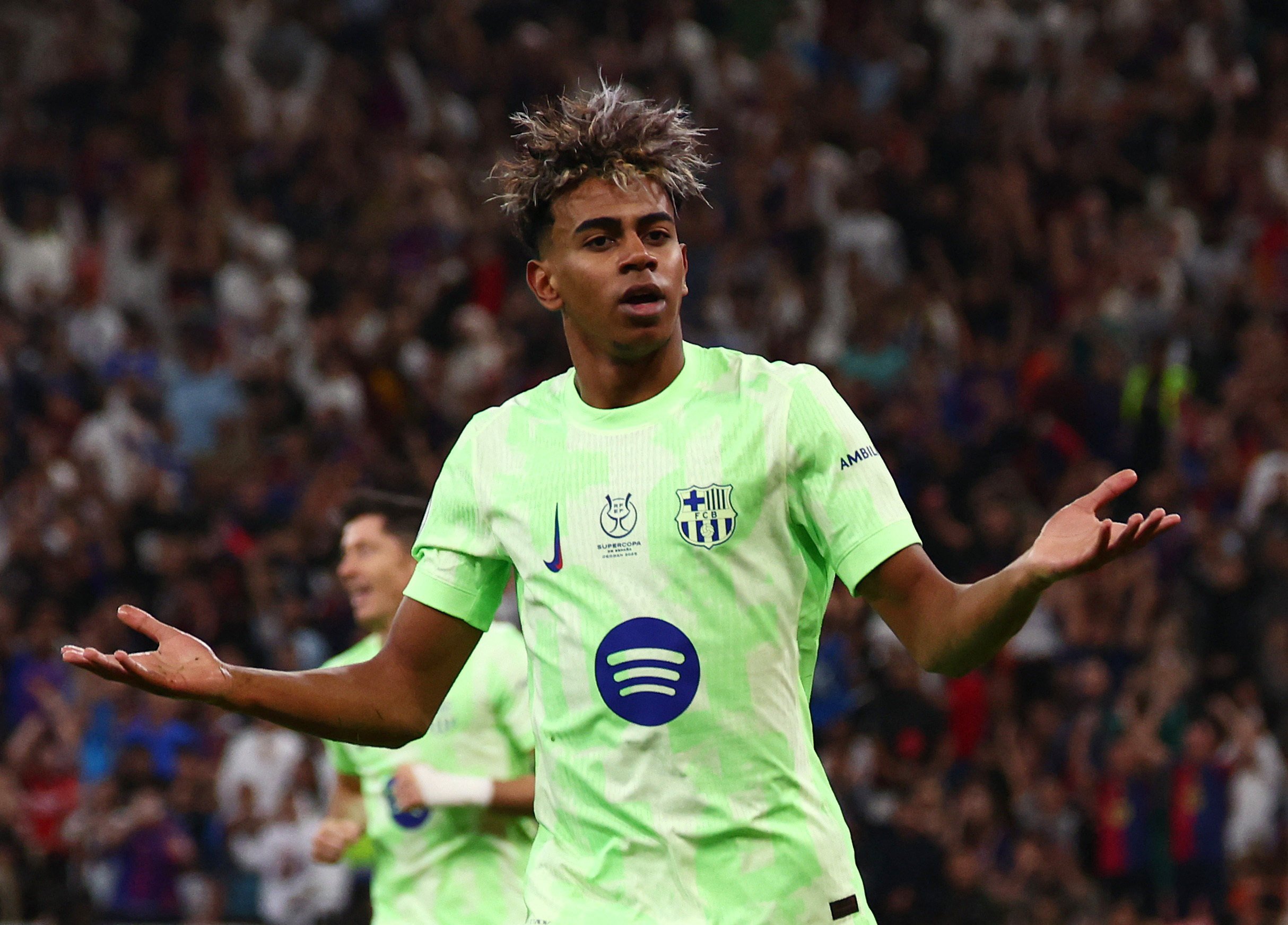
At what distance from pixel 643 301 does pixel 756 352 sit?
896cm

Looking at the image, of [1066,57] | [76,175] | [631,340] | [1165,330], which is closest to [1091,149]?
[1066,57]

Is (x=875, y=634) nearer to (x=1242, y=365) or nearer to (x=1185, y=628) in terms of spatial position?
(x=1185, y=628)

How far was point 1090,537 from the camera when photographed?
334cm

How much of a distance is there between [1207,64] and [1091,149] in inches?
54.3

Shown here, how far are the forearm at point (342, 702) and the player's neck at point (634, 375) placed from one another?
0.79 m

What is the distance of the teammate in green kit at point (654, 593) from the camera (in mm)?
3729

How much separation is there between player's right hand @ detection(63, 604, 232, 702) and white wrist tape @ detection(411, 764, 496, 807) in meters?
2.32

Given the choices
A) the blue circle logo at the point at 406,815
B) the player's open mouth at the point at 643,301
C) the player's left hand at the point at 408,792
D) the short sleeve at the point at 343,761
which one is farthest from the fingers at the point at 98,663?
the short sleeve at the point at 343,761

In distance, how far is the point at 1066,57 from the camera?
1509cm

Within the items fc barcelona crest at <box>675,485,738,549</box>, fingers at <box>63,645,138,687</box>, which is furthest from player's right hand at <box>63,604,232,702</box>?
fc barcelona crest at <box>675,485,738,549</box>

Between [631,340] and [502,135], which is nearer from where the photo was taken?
[631,340]

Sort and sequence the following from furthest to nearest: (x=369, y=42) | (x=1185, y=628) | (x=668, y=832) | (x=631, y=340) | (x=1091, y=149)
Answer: (x=369, y=42)
(x=1091, y=149)
(x=1185, y=628)
(x=631, y=340)
(x=668, y=832)

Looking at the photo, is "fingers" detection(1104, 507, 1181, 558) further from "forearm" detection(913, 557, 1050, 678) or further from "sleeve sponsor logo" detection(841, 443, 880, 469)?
"sleeve sponsor logo" detection(841, 443, 880, 469)

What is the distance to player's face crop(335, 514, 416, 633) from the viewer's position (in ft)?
22.2
